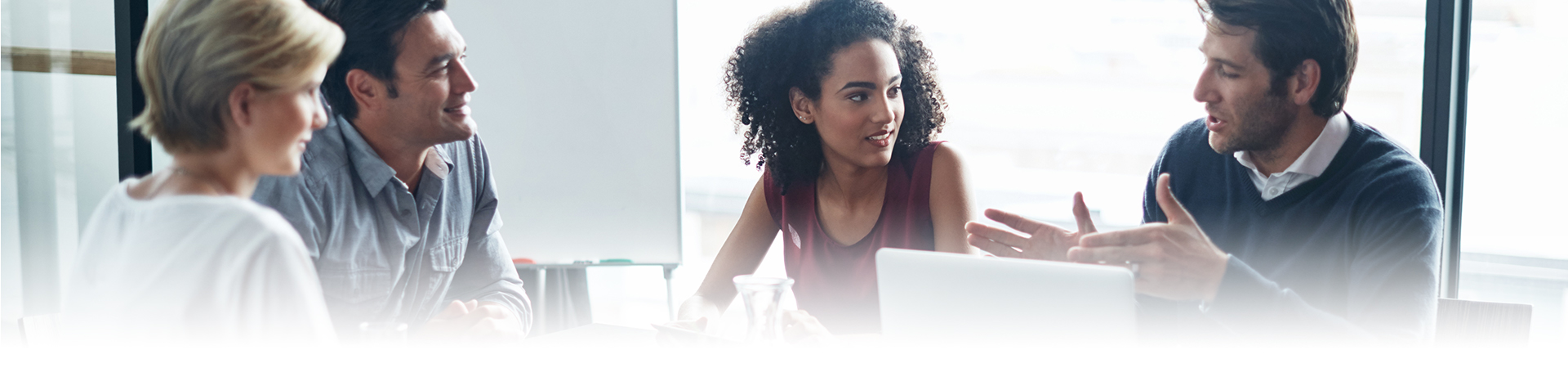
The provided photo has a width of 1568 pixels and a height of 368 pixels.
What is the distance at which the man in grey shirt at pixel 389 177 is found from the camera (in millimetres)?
1357

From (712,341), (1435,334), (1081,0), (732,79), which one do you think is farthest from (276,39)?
(1081,0)

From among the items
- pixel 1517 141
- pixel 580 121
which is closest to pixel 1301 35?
pixel 580 121

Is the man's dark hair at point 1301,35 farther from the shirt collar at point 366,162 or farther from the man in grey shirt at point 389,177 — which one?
the shirt collar at point 366,162

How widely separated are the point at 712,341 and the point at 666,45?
134cm

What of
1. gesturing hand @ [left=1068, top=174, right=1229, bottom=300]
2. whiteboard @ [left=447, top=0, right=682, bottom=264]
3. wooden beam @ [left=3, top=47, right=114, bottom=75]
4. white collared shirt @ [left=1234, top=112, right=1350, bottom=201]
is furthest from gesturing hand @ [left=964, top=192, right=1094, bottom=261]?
wooden beam @ [left=3, top=47, right=114, bottom=75]

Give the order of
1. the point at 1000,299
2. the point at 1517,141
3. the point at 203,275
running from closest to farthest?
the point at 203,275 → the point at 1000,299 → the point at 1517,141

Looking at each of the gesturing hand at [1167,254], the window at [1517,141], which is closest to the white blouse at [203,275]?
the gesturing hand at [1167,254]

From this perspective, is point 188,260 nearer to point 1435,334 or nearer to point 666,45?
point 666,45

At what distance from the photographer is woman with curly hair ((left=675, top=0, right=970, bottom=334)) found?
1733 millimetres

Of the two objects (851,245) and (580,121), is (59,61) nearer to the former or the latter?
(580,121)

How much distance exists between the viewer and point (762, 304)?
43.8 inches

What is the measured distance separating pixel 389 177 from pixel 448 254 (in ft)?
0.70

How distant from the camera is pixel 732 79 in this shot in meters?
2.08

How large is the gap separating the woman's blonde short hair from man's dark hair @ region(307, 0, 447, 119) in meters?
0.57
